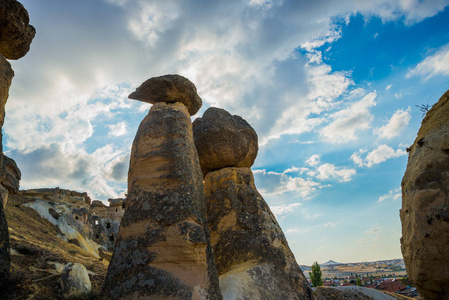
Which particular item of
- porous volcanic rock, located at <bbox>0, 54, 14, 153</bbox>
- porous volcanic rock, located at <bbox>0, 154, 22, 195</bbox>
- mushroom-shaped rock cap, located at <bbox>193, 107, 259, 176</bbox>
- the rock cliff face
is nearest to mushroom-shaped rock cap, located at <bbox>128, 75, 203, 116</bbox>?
mushroom-shaped rock cap, located at <bbox>193, 107, 259, 176</bbox>

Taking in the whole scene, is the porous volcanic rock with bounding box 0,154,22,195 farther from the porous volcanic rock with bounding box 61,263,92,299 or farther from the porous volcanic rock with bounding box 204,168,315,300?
the porous volcanic rock with bounding box 204,168,315,300

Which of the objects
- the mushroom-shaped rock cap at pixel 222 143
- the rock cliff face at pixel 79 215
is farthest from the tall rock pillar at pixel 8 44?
the rock cliff face at pixel 79 215

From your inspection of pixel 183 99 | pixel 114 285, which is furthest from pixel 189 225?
pixel 183 99

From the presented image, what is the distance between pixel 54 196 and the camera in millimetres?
24625

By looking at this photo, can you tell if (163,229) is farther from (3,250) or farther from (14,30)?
(14,30)

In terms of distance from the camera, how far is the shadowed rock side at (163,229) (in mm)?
3969

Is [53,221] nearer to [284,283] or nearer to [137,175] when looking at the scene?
[137,175]

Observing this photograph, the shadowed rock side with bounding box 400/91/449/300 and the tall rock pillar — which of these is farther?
the shadowed rock side with bounding box 400/91/449/300

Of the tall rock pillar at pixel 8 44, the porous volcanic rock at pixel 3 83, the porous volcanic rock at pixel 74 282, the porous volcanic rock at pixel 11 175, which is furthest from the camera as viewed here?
the porous volcanic rock at pixel 11 175

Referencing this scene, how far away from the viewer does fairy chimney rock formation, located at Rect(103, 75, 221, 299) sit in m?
3.97

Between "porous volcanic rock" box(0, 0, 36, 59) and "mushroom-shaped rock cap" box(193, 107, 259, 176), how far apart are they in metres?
4.51

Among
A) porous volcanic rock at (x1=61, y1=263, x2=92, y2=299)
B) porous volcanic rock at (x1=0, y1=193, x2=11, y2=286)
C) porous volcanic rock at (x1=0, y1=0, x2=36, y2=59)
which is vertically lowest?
porous volcanic rock at (x1=61, y1=263, x2=92, y2=299)

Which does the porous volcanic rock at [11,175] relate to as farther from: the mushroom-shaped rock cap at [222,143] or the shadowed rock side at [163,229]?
the shadowed rock side at [163,229]

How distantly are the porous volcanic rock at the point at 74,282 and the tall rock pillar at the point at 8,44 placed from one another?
207 cm
